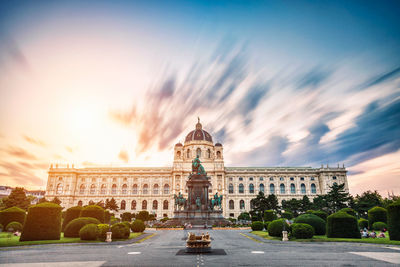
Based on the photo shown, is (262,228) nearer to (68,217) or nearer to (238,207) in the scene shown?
(68,217)

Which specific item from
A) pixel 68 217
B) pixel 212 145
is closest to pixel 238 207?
pixel 212 145

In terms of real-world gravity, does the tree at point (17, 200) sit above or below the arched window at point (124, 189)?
below

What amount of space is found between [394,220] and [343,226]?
12.4 feet

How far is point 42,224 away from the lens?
21406mm

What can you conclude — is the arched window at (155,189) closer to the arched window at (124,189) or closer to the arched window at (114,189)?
the arched window at (124,189)

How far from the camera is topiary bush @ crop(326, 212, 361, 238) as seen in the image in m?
22.5

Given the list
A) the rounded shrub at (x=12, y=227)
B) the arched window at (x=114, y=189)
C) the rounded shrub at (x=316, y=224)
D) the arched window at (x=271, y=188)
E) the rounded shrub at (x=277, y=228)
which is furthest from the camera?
the arched window at (x=114, y=189)

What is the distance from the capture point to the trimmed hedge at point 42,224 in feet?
68.6

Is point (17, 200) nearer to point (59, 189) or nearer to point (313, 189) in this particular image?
point (59, 189)

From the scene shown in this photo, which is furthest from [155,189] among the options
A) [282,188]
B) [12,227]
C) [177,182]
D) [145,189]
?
[12,227]

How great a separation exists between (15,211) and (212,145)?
72630 millimetres

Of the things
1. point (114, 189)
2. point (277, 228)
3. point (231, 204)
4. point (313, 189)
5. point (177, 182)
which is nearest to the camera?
point (277, 228)

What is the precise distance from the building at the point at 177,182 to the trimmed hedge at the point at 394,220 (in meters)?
66.6

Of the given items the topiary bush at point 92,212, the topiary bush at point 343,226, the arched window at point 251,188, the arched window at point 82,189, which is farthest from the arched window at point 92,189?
the topiary bush at point 343,226
